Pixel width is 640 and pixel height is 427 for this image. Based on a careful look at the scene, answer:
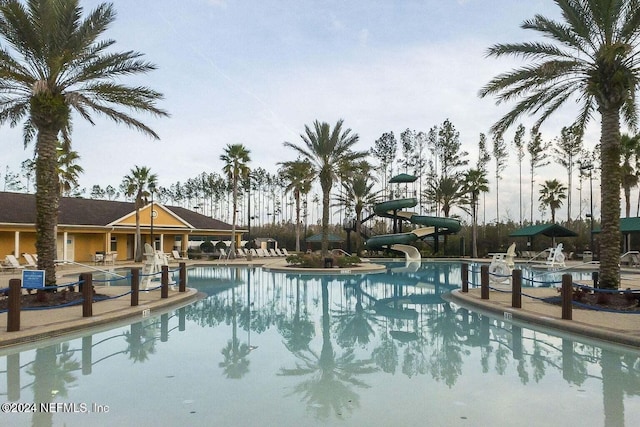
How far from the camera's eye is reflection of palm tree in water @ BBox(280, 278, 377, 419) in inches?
217

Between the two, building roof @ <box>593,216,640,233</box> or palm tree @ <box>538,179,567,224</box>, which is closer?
building roof @ <box>593,216,640,233</box>

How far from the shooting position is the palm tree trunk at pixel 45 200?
1212cm

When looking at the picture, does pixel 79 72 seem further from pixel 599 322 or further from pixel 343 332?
pixel 599 322

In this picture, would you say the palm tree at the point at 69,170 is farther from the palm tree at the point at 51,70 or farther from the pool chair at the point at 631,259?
the pool chair at the point at 631,259

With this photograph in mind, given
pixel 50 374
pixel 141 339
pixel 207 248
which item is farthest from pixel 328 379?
pixel 207 248

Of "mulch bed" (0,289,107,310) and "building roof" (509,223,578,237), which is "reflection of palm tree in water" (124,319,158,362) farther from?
"building roof" (509,223,578,237)

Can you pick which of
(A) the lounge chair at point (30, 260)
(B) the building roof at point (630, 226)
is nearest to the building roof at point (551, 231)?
(B) the building roof at point (630, 226)

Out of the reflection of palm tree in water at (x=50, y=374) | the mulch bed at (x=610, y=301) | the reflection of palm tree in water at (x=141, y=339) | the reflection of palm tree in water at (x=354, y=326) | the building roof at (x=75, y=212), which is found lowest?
the reflection of palm tree in water at (x=354, y=326)

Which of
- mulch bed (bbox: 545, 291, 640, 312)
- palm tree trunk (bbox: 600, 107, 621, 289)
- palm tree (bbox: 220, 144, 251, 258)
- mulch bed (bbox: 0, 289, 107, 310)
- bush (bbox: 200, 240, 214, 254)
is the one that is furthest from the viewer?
bush (bbox: 200, 240, 214, 254)

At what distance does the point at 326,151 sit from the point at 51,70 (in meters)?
17.4

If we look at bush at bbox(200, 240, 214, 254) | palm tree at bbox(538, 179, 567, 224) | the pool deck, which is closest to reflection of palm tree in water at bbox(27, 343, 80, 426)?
the pool deck

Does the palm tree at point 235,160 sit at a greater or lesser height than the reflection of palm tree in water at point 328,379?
greater

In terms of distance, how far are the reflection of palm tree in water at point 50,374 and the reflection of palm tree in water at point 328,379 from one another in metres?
2.94

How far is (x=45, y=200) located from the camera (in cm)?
1216
